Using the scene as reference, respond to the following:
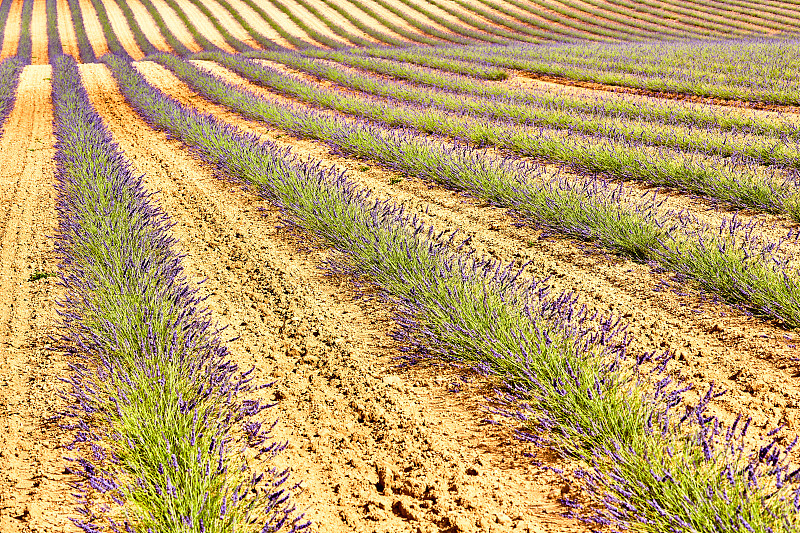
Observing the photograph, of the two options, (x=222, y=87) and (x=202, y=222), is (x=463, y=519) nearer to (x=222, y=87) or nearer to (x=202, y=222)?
(x=202, y=222)

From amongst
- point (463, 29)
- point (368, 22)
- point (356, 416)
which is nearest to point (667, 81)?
point (356, 416)

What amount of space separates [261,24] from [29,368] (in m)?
31.8

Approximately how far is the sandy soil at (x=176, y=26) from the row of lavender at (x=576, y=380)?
2506 centimetres

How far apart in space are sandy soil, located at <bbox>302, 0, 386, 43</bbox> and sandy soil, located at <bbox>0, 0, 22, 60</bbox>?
16.3m

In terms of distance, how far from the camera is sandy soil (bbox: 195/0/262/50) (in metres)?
26.8

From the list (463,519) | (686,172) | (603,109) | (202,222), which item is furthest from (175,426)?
(603,109)

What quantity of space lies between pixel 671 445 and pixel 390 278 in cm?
190

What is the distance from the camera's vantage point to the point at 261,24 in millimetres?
30359

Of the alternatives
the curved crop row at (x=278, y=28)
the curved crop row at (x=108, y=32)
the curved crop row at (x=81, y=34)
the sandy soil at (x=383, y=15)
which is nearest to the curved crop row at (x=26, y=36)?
the curved crop row at (x=81, y=34)

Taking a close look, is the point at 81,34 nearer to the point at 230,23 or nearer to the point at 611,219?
the point at 230,23

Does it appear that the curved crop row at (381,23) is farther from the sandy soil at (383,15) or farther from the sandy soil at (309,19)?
the sandy soil at (309,19)

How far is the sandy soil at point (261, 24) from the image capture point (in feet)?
87.5

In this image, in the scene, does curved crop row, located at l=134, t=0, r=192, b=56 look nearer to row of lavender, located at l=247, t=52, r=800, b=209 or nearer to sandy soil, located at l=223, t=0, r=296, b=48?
sandy soil, located at l=223, t=0, r=296, b=48

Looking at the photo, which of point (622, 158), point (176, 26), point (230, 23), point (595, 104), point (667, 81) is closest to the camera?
point (622, 158)
